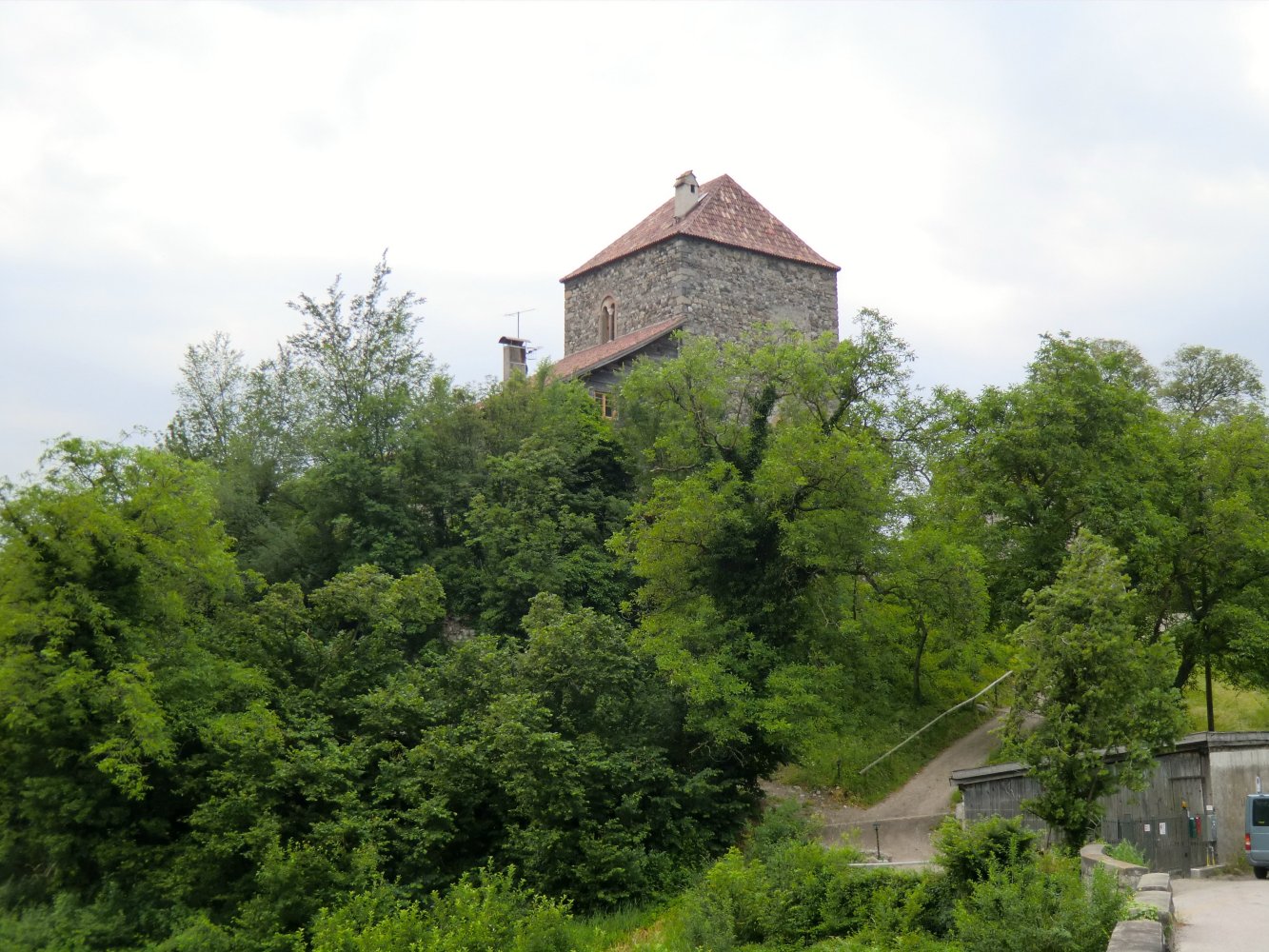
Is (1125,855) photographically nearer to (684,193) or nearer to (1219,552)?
(1219,552)

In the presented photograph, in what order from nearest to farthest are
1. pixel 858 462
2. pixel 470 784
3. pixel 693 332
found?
pixel 470 784 < pixel 858 462 < pixel 693 332

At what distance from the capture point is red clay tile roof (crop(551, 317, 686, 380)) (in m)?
42.4

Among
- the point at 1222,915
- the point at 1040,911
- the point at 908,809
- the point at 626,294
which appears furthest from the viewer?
the point at 626,294

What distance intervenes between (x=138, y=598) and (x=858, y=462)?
15.9 metres

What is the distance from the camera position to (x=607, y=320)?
4800cm

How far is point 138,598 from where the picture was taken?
25578 mm

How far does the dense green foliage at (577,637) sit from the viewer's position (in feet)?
68.6

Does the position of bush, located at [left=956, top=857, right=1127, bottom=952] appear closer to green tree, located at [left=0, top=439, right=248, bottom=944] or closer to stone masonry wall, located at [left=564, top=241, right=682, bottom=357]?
green tree, located at [left=0, top=439, right=248, bottom=944]

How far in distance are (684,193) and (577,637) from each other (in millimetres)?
24175

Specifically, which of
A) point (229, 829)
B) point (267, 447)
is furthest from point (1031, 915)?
point (267, 447)

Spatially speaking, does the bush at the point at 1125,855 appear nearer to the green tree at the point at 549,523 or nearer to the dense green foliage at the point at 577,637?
the dense green foliage at the point at 577,637

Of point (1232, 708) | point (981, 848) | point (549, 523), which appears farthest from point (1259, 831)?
point (1232, 708)

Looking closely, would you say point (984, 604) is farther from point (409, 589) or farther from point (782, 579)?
point (409, 589)

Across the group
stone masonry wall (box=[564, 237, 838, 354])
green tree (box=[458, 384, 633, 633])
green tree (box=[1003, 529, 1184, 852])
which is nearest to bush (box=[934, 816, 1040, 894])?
green tree (box=[1003, 529, 1184, 852])
